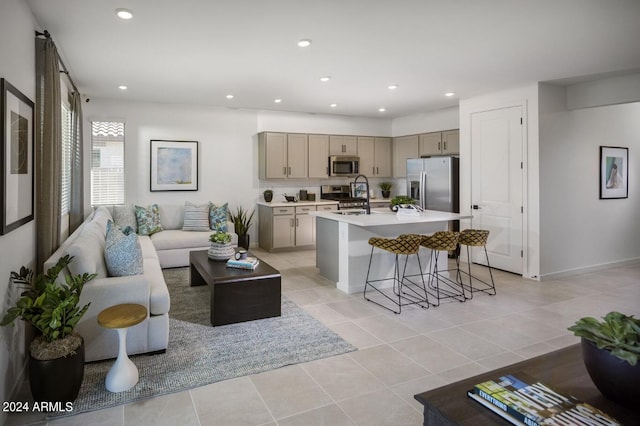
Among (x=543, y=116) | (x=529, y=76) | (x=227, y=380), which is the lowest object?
(x=227, y=380)

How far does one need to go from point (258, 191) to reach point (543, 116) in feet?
15.7

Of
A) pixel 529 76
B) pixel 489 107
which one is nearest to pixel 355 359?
pixel 529 76

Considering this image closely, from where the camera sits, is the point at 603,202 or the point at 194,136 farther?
the point at 194,136

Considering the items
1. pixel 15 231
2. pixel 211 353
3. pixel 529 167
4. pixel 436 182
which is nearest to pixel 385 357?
pixel 211 353

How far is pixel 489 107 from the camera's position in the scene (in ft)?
19.1

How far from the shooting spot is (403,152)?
323 inches

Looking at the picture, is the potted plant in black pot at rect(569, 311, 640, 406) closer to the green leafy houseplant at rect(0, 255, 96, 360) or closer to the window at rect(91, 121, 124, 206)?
the green leafy houseplant at rect(0, 255, 96, 360)

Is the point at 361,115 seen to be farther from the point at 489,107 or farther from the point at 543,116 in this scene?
the point at 543,116

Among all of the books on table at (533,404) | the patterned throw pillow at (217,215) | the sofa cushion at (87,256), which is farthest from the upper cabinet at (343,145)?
the books on table at (533,404)

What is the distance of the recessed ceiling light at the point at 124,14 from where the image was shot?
9.87 ft

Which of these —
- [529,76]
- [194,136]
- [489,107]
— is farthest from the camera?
[194,136]

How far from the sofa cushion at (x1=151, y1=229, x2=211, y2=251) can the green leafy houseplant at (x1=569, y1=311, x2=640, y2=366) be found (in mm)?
5487

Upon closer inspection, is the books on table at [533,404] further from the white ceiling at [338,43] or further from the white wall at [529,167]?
the white wall at [529,167]

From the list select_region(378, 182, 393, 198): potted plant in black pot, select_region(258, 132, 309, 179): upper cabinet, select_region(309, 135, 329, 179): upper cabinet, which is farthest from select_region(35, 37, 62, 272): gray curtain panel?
select_region(378, 182, 393, 198): potted plant in black pot
